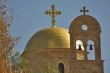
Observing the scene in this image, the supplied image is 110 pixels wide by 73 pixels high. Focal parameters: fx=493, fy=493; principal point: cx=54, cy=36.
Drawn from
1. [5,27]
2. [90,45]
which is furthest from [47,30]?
[5,27]

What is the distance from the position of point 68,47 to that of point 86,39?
211cm

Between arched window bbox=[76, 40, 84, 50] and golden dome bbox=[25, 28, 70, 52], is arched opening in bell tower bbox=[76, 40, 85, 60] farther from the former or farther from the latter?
golden dome bbox=[25, 28, 70, 52]

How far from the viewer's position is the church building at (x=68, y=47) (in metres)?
31.2

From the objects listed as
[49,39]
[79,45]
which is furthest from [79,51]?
[49,39]

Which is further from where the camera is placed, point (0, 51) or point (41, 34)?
point (41, 34)

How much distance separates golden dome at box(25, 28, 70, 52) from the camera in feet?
110

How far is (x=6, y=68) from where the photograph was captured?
14312 mm

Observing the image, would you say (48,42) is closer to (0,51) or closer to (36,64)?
(36,64)

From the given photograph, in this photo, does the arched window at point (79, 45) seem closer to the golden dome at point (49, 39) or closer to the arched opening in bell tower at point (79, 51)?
the arched opening in bell tower at point (79, 51)

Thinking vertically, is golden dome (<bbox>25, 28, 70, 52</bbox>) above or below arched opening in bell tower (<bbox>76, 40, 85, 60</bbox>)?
above

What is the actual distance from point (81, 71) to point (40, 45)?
4.04 m

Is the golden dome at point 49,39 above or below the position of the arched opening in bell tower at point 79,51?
above

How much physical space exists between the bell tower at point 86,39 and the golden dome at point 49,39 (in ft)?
5.63

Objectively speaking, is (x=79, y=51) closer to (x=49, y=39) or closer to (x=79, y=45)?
(x=79, y=45)
